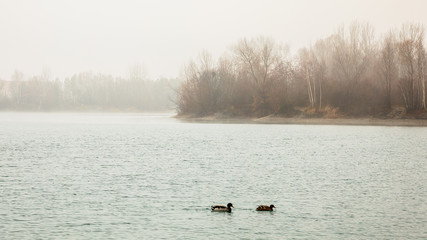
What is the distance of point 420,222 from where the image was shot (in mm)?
15891

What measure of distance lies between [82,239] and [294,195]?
966 cm

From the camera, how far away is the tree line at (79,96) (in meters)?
176

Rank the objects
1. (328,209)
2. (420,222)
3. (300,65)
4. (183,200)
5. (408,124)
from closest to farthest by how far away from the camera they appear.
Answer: (420,222) → (328,209) → (183,200) → (408,124) → (300,65)

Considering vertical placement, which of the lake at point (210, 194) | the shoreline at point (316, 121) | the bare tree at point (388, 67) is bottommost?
the lake at point (210, 194)

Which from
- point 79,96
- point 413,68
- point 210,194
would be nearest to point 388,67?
point 413,68

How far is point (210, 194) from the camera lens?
821 inches

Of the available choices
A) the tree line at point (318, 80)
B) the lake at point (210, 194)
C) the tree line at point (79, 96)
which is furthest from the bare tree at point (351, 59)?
the tree line at point (79, 96)

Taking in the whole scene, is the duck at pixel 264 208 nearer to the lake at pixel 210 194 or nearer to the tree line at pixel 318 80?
the lake at pixel 210 194

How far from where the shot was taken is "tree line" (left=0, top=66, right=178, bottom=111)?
578ft

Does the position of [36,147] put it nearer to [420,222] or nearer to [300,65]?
[420,222]

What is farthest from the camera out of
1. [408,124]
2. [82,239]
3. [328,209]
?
[408,124]

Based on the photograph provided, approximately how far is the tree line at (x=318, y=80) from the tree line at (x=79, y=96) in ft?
238

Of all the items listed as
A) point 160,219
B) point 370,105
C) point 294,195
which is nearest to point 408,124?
point 370,105

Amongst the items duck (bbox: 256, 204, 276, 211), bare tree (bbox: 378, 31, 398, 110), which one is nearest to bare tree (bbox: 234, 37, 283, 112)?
bare tree (bbox: 378, 31, 398, 110)
